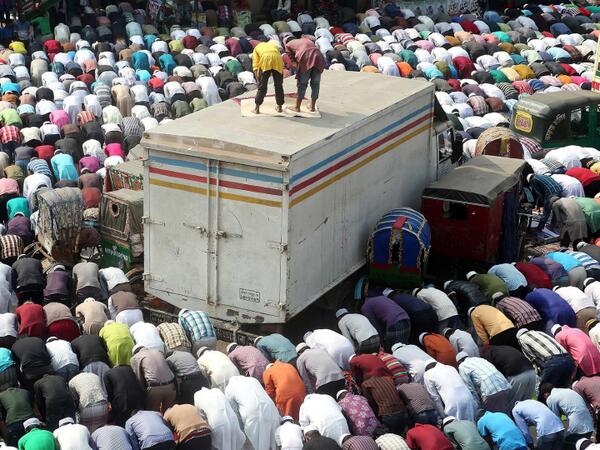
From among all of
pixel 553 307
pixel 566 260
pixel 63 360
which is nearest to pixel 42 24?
pixel 566 260

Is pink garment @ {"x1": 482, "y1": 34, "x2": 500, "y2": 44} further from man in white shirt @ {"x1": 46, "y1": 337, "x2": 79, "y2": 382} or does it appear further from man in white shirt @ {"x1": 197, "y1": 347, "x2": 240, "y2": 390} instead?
man in white shirt @ {"x1": 46, "y1": 337, "x2": 79, "y2": 382}

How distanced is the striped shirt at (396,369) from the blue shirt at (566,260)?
377 centimetres

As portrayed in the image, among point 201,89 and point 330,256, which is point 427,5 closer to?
point 201,89

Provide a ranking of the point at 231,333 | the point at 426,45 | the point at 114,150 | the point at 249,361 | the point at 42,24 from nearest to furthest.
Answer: the point at 249,361 < the point at 231,333 < the point at 114,150 < the point at 426,45 < the point at 42,24

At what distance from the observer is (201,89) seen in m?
20.9

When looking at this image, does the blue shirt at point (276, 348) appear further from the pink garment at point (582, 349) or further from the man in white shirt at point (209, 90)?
the man in white shirt at point (209, 90)

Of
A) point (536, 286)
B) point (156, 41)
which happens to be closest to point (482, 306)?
point (536, 286)

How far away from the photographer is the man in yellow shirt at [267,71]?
13.0 m

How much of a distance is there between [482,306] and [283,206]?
2.68 metres

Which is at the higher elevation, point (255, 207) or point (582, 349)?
point (255, 207)

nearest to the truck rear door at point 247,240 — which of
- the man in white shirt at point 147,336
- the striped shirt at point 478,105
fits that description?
the man in white shirt at point 147,336

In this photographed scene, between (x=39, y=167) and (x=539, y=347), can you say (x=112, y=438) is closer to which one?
(x=539, y=347)

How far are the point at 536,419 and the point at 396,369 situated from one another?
1565 mm

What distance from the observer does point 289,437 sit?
986 cm
